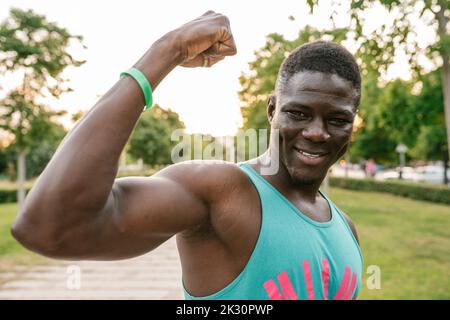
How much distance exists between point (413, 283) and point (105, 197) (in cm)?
696

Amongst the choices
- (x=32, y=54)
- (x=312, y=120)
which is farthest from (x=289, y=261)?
(x=32, y=54)

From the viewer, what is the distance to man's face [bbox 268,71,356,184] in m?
1.71

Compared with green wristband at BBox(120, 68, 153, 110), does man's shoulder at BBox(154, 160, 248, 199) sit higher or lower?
lower

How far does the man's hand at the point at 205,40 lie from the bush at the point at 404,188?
21.0m

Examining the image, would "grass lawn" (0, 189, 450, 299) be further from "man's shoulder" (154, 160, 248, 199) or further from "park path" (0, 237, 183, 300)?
"man's shoulder" (154, 160, 248, 199)

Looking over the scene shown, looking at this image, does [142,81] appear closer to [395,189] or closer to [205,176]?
[205,176]

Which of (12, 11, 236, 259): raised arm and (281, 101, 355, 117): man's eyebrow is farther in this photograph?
(281, 101, 355, 117): man's eyebrow

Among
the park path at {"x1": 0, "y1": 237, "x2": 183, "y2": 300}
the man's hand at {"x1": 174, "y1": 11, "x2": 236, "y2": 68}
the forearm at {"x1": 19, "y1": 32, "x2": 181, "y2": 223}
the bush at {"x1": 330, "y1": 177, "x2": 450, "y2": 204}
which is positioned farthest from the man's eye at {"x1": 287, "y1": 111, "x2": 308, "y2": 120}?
the bush at {"x1": 330, "y1": 177, "x2": 450, "y2": 204}

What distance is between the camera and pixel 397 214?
16.5 meters

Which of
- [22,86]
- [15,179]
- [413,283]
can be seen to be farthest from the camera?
[15,179]

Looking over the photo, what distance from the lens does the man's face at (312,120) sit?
5.60ft

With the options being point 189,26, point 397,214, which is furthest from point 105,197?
point 397,214

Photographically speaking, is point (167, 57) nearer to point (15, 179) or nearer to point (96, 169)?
point (96, 169)

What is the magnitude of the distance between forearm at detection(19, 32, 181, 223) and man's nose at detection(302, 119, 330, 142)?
0.69 metres
